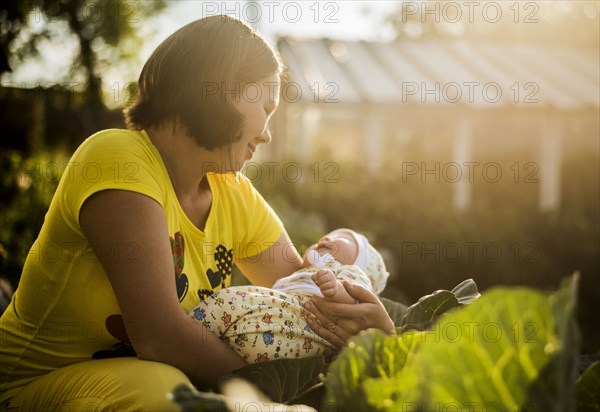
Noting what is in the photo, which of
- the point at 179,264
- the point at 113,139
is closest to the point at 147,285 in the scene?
the point at 179,264

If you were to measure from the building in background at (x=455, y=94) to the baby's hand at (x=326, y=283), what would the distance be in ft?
32.9

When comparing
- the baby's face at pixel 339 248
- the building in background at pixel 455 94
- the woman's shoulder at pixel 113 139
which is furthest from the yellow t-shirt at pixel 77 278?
the building in background at pixel 455 94

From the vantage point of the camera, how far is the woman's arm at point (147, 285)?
1.78 m

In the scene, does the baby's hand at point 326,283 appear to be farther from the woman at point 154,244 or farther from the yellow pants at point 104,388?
the yellow pants at point 104,388

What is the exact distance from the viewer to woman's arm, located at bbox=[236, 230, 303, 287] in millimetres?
2695

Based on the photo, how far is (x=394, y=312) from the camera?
7.57 feet

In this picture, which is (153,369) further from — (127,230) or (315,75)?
(315,75)

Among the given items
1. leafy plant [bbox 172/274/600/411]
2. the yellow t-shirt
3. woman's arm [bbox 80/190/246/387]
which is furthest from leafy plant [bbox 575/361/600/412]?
the yellow t-shirt

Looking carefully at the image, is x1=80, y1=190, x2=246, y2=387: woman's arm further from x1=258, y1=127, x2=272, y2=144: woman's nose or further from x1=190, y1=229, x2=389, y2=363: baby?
x1=258, y1=127, x2=272, y2=144: woman's nose

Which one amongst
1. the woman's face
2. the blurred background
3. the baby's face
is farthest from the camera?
the blurred background

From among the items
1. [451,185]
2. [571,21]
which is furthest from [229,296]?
[571,21]

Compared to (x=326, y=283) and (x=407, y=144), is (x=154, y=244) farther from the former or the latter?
(x=407, y=144)

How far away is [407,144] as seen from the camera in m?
25.7

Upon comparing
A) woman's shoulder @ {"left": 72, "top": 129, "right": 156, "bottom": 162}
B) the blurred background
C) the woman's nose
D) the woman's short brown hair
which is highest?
the woman's short brown hair
